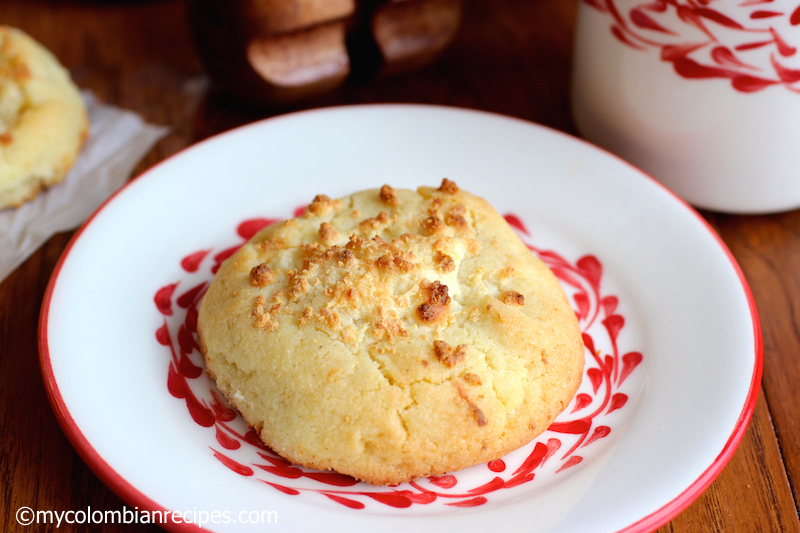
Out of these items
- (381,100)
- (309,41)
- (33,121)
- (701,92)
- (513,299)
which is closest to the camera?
(513,299)

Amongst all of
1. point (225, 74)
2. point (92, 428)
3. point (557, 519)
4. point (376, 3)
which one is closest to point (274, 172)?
point (225, 74)

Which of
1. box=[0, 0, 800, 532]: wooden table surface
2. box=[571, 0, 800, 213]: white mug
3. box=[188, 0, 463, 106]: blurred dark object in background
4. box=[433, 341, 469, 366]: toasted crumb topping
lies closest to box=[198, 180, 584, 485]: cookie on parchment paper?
box=[433, 341, 469, 366]: toasted crumb topping

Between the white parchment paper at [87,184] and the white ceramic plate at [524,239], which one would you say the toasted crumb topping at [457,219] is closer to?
the white ceramic plate at [524,239]

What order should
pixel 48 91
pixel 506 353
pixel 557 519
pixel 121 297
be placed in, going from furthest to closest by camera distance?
pixel 48 91
pixel 121 297
pixel 506 353
pixel 557 519

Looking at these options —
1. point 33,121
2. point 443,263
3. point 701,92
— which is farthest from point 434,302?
point 33,121

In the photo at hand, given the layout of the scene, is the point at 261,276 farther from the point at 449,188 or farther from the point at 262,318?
the point at 449,188

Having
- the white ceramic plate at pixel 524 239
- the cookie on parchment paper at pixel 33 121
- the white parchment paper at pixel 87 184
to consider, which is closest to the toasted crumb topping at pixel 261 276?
the white ceramic plate at pixel 524 239

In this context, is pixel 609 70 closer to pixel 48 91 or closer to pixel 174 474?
pixel 174 474
